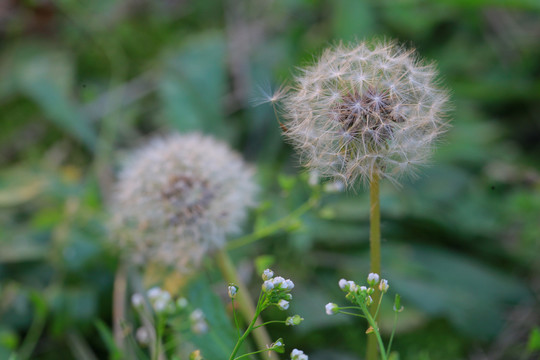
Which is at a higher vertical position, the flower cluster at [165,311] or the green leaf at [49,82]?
the green leaf at [49,82]

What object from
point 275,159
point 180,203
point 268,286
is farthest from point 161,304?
point 275,159

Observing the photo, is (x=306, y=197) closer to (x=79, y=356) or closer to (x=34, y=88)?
A: (x=79, y=356)

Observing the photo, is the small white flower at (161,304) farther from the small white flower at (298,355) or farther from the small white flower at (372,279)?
the small white flower at (372,279)

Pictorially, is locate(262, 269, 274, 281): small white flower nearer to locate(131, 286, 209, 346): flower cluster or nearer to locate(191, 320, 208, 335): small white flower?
locate(131, 286, 209, 346): flower cluster

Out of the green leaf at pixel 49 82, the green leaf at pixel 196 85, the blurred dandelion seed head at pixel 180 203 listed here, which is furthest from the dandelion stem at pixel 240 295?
the green leaf at pixel 49 82

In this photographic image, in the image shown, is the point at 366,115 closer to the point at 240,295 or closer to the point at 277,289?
the point at 277,289

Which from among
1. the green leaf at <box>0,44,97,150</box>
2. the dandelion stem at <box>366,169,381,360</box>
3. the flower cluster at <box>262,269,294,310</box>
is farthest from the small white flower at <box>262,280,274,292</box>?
the green leaf at <box>0,44,97,150</box>
